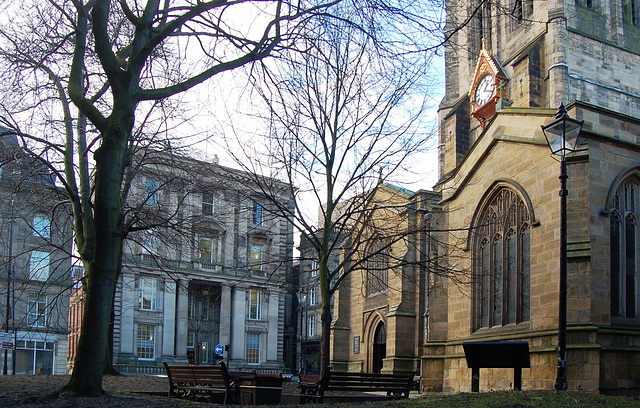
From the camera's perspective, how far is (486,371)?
17.2m

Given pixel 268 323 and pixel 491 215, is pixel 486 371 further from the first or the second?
pixel 268 323

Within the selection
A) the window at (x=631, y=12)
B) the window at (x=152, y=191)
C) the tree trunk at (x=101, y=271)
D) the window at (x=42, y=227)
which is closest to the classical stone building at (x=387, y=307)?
the window at (x=152, y=191)

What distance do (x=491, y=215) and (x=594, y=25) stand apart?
2124cm

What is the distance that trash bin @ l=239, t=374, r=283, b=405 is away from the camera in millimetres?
13325

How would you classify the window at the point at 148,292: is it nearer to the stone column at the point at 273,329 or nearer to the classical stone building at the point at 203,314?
the classical stone building at the point at 203,314

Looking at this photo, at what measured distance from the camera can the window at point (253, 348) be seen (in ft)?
184

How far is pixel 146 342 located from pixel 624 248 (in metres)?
41.9

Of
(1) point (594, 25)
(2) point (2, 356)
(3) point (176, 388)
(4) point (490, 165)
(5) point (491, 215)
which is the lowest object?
(2) point (2, 356)

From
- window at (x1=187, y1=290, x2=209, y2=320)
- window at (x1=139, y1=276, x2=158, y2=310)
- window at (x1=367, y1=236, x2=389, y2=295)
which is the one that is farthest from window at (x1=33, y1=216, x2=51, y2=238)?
window at (x1=187, y1=290, x2=209, y2=320)

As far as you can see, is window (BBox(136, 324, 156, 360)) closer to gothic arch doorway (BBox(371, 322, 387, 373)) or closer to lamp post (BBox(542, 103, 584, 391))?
gothic arch doorway (BBox(371, 322, 387, 373))

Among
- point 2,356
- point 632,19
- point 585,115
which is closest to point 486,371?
point 585,115

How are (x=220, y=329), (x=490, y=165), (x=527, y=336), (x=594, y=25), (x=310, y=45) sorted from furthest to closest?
(x=220, y=329), (x=594, y=25), (x=490, y=165), (x=527, y=336), (x=310, y=45)

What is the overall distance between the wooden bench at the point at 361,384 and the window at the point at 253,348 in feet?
139

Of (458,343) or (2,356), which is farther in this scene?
(2,356)
